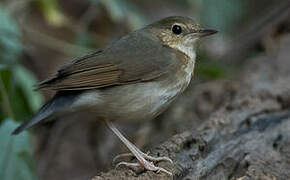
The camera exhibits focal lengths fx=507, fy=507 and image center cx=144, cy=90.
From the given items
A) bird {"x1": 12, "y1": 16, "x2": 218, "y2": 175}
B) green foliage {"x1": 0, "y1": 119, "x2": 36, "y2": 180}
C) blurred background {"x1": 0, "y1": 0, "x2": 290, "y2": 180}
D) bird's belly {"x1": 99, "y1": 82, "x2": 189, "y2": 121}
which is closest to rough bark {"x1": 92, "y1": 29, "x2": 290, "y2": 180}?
bird {"x1": 12, "y1": 16, "x2": 218, "y2": 175}

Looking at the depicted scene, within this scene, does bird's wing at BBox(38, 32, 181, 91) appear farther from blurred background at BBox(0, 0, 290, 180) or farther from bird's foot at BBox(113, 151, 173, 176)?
blurred background at BBox(0, 0, 290, 180)

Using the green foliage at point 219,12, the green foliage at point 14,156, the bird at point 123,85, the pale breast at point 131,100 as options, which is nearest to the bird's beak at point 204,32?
the bird at point 123,85

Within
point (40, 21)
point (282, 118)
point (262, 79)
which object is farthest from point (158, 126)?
point (40, 21)

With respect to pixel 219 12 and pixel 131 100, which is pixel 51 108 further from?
pixel 219 12

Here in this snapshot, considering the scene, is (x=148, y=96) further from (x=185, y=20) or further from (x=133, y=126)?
(x=133, y=126)

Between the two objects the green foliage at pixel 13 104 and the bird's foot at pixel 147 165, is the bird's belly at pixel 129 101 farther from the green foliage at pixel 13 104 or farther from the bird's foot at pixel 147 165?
the green foliage at pixel 13 104

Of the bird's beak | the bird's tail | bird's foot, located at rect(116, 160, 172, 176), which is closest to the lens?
bird's foot, located at rect(116, 160, 172, 176)
